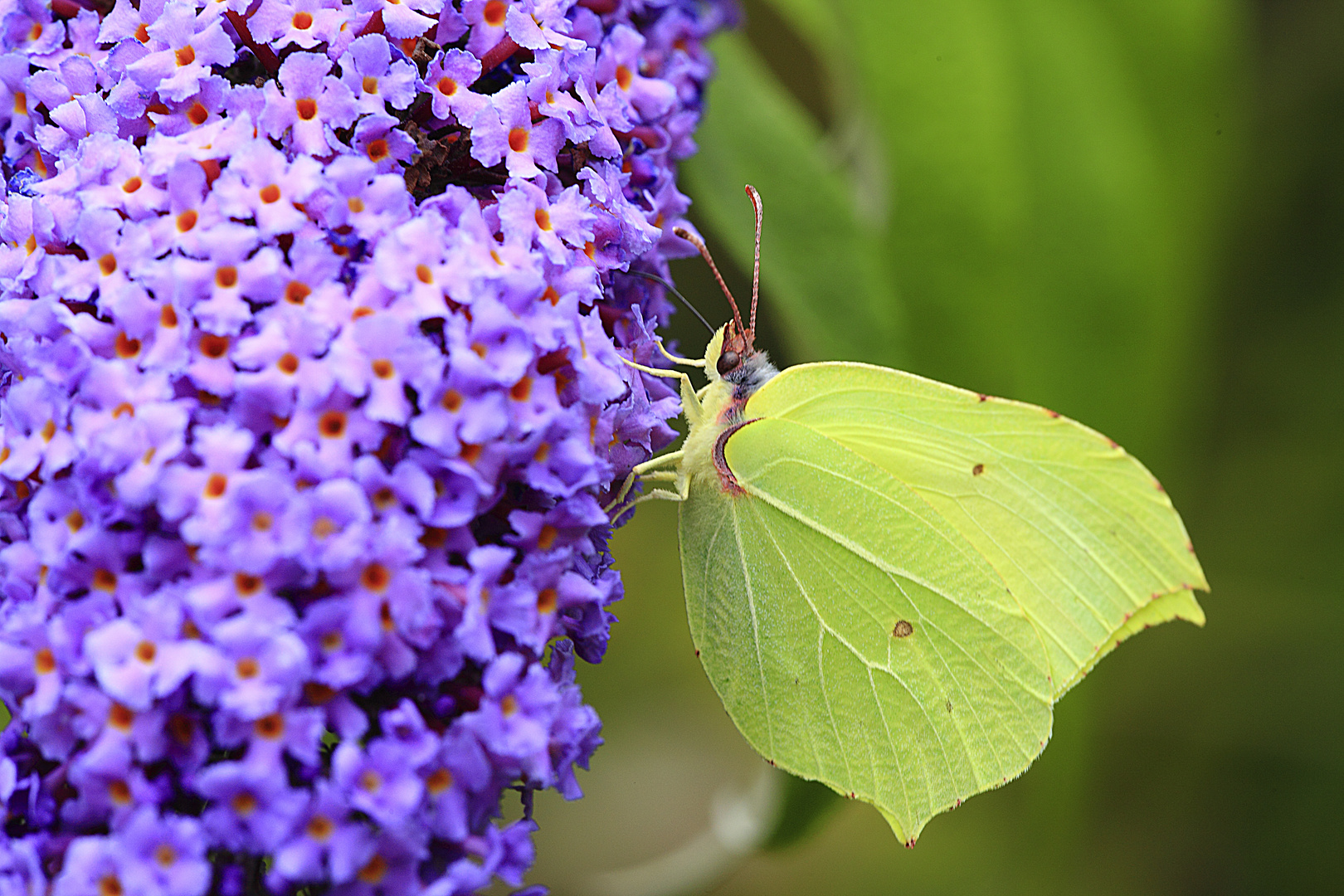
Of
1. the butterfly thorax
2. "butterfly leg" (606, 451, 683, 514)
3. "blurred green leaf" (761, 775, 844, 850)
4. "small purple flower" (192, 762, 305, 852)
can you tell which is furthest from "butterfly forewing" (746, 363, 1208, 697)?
"small purple flower" (192, 762, 305, 852)

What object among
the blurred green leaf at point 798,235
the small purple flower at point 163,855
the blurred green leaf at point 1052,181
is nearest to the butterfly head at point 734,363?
the blurred green leaf at point 798,235

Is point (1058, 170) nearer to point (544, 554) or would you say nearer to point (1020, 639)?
point (1020, 639)

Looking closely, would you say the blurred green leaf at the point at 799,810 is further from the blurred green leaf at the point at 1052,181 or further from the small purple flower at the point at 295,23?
the small purple flower at the point at 295,23

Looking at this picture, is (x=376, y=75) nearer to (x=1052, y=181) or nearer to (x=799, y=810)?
(x=799, y=810)

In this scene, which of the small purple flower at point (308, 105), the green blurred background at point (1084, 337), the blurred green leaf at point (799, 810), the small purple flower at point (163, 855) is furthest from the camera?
the green blurred background at point (1084, 337)

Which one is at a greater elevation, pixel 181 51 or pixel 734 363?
pixel 181 51

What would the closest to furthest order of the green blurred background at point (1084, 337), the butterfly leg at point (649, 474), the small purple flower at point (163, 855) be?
the small purple flower at point (163, 855)
the butterfly leg at point (649, 474)
the green blurred background at point (1084, 337)

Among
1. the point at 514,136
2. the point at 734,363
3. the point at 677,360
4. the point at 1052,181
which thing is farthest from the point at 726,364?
the point at 1052,181

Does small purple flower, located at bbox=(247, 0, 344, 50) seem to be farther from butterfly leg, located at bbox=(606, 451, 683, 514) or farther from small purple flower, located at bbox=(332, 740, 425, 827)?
small purple flower, located at bbox=(332, 740, 425, 827)

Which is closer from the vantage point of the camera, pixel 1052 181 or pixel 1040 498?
pixel 1040 498
